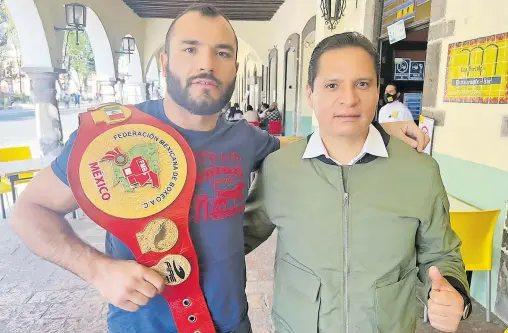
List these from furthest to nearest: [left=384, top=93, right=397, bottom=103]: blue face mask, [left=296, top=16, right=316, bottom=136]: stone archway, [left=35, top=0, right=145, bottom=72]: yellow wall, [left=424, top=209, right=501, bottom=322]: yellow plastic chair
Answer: [left=296, top=16, right=316, bottom=136]: stone archway < [left=35, top=0, right=145, bottom=72]: yellow wall < [left=384, top=93, right=397, bottom=103]: blue face mask < [left=424, top=209, right=501, bottom=322]: yellow plastic chair

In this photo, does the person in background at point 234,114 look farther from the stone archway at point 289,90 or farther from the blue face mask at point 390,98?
the blue face mask at point 390,98

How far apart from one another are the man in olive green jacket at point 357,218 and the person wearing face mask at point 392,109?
3.69 metres

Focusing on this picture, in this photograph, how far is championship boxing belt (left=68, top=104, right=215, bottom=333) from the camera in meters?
0.92

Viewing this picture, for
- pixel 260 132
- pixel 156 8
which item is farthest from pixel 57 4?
pixel 260 132

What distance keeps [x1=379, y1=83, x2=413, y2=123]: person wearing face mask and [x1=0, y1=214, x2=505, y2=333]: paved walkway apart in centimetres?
217

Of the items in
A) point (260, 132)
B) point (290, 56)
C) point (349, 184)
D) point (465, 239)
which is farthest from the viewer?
point (290, 56)

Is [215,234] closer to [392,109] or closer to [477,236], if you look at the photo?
[477,236]

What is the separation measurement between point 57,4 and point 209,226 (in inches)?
263

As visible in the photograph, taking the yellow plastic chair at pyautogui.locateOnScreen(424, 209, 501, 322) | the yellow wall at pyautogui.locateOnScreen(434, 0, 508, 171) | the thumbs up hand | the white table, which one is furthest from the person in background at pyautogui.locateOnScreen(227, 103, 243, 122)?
the thumbs up hand

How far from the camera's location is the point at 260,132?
4.26 feet

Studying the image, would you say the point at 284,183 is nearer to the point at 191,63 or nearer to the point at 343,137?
the point at 343,137

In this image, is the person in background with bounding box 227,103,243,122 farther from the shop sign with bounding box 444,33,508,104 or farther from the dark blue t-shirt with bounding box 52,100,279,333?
the dark blue t-shirt with bounding box 52,100,279,333

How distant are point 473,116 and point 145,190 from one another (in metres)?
2.39

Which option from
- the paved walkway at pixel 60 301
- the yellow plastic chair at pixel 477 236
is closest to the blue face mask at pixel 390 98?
the paved walkway at pixel 60 301
